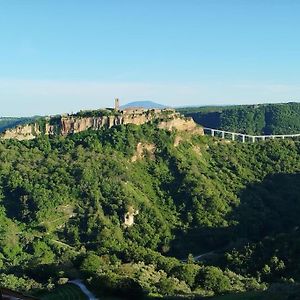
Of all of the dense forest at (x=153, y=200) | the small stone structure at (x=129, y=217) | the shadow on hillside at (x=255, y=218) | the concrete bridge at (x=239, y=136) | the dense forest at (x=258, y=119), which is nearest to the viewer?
the dense forest at (x=153, y=200)

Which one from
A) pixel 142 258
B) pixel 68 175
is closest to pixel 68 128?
pixel 68 175

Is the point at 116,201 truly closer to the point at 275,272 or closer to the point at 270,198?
the point at 270,198

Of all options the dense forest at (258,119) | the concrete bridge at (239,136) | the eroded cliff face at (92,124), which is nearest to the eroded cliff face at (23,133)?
the eroded cliff face at (92,124)

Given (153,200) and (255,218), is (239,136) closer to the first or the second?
(255,218)

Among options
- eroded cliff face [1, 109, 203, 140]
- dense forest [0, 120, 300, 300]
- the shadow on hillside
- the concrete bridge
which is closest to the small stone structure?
dense forest [0, 120, 300, 300]

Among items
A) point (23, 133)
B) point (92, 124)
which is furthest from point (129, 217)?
point (23, 133)

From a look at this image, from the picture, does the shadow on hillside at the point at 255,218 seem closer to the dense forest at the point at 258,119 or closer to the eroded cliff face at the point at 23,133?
the eroded cliff face at the point at 23,133
